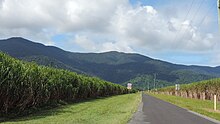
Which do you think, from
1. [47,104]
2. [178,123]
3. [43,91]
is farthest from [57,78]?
[178,123]

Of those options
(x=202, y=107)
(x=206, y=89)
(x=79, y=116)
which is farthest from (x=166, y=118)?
(x=206, y=89)

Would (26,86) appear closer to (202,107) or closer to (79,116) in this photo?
(79,116)

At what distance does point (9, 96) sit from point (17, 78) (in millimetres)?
1150

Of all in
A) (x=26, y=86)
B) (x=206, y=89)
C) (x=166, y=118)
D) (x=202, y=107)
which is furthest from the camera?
(x=206, y=89)

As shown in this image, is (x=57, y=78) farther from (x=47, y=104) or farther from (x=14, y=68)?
(x=14, y=68)

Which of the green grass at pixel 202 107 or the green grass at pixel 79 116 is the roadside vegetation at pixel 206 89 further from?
the green grass at pixel 79 116

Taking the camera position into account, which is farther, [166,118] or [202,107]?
[202,107]

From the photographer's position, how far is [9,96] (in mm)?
19938

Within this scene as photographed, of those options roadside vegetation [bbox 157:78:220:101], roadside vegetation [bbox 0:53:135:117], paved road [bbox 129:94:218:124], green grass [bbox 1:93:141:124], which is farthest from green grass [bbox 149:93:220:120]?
roadside vegetation [bbox 157:78:220:101]

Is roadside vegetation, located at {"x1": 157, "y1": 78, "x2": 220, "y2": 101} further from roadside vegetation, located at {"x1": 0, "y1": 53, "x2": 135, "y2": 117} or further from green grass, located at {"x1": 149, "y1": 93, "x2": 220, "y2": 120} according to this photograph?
roadside vegetation, located at {"x1": 0, "y1": 53, "x2": 135, "y2": 117}

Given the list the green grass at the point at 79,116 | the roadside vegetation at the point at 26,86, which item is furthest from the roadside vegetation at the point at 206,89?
the green grass at the point at 79,116

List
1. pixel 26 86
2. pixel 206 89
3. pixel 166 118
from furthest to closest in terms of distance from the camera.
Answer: pixel 206 89 < pixel 26 86 < pixel 166 118

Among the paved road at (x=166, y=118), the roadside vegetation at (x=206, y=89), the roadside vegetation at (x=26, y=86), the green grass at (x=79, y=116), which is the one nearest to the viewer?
the green grass at (x=79, y=116)

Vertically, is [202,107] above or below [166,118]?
above
